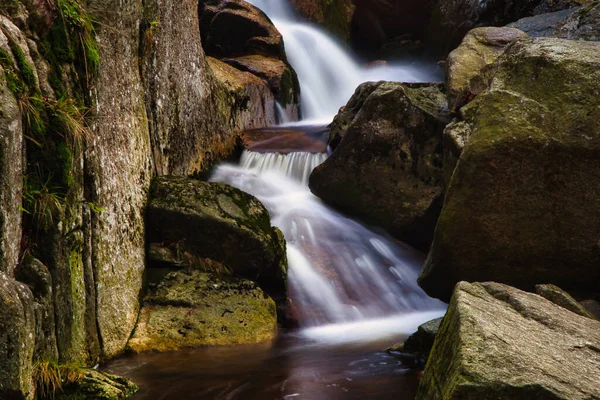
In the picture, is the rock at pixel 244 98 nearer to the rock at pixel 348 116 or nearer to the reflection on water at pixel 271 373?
the rock at pixel 348 116

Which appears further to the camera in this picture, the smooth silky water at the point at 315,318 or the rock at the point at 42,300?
the smooth silky water at the point at 315,318

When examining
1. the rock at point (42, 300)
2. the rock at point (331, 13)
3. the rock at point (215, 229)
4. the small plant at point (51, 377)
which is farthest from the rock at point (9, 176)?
the rock at point (331, 13)

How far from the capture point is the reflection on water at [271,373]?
4.38 metres

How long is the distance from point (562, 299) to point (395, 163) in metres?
4.60

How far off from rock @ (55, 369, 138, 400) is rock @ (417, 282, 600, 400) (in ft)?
6.56

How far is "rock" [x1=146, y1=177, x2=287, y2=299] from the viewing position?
642cm

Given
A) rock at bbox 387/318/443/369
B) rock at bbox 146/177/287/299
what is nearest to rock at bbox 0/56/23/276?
rock at bbox 146/177/287/299

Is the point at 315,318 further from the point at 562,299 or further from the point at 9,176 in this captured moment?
the point at 9,176

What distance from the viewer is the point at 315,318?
6945 millimetres

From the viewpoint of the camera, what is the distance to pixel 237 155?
10.4 m

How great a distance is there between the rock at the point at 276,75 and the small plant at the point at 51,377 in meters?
10.2

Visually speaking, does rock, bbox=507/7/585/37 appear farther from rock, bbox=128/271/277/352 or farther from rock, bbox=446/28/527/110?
rock, bbox=128/271/277/352

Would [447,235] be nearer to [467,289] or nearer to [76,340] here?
[467,289]

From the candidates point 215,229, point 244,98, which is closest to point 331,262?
point 215,229
